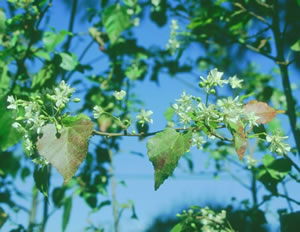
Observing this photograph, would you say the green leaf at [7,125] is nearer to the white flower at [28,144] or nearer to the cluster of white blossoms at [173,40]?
the white flower at [28,144]

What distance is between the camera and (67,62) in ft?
5.15

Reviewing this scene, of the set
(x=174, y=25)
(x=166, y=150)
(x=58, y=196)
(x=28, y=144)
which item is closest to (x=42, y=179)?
(x=28, y=144)

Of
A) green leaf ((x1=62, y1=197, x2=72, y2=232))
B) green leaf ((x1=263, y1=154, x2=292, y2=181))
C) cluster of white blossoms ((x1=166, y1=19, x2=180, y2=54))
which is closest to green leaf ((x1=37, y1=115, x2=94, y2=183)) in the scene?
green leaf ((x1=62, y1=197, x2=72, y2=232))

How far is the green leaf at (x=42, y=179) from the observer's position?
2.92ft

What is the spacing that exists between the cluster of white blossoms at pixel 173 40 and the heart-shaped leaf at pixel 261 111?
1.17 meters

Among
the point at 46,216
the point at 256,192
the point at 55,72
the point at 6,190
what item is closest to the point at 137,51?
the point at 55,72

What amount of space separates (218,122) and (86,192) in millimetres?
1353

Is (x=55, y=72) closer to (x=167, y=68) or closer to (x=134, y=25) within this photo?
(x=167, y=68)

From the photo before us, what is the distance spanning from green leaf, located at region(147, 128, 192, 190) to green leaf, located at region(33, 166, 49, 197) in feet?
0.92

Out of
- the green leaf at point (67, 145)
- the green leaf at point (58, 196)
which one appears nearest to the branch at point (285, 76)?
the green leaf at point (67, 145)

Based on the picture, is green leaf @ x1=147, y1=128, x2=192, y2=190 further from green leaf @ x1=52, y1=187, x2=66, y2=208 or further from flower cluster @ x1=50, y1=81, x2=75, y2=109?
green leaf @ x1=52, y1=187, x2=66, y2=208

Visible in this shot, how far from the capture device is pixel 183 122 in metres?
0.92

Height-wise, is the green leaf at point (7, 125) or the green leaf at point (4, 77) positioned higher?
the green leaf at point (4, 77)

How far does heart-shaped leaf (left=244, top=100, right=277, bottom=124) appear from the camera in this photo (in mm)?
992
